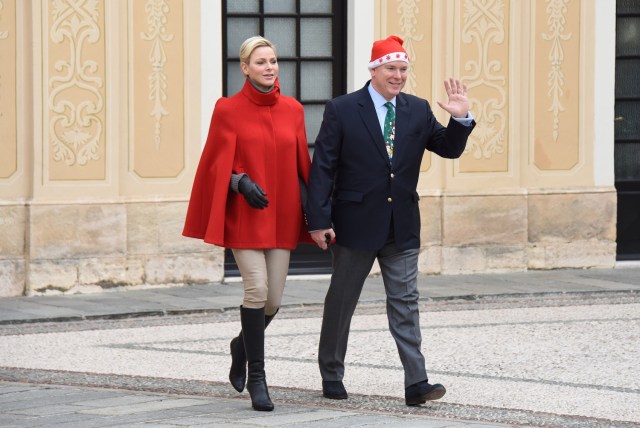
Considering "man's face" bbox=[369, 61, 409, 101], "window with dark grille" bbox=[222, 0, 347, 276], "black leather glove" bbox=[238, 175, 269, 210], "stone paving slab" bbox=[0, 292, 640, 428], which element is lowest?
"stone paving slab" bbox=[0, 292, 640, 428]

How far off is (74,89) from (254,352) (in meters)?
5.67

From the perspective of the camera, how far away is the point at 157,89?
1316cm

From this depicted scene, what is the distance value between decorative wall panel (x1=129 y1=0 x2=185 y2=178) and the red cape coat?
532 cm

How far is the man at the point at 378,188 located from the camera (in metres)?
7.74

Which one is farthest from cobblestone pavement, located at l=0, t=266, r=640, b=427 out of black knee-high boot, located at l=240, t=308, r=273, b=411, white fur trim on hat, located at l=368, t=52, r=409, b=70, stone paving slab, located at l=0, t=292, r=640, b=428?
white fur trim on hat, located at l=368, t=52, r=409, b=70

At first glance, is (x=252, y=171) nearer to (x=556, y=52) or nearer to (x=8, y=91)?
(x=8, y=91)

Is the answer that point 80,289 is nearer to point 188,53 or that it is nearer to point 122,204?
point 122,204

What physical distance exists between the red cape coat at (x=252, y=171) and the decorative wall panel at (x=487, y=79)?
6.54m

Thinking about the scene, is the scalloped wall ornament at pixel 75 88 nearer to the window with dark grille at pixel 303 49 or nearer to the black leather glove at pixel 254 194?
the window with dark grille at pixel 303 49

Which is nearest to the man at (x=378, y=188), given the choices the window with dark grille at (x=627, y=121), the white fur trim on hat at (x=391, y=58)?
the white fur trim on hat at (x=391, y=58)

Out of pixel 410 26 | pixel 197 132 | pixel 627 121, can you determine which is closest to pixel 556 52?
pixel 627 121

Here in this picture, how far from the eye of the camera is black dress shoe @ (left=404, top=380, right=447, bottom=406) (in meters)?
7.59

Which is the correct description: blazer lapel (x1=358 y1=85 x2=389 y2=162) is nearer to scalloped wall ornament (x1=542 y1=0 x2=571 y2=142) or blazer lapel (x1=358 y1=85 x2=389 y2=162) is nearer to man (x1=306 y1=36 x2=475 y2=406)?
man (x1=306 y1=36 x2=475 y2=406)

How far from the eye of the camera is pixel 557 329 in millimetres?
10602
